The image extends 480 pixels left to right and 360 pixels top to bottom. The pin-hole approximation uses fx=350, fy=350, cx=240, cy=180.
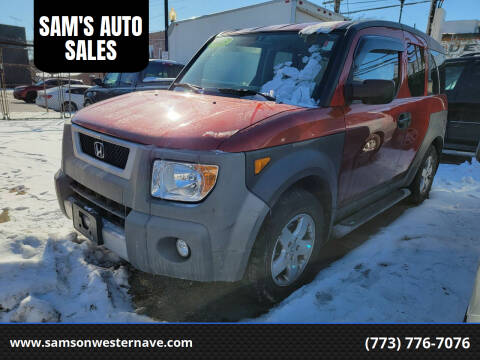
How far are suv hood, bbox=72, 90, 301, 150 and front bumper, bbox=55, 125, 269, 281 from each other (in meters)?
0.07

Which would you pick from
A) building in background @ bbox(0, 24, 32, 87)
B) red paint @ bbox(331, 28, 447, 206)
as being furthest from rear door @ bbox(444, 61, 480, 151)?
building in background @ bbox(0, 24, 32, 87)

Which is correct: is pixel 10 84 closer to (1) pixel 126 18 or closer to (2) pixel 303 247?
(1) pixel 126 18

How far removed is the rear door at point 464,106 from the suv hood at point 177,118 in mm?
5465

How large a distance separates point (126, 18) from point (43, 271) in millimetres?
3466

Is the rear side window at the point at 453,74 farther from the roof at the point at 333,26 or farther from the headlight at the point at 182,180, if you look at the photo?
the headlight at the point at 182,180

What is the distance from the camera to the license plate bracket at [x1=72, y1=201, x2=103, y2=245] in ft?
6.95

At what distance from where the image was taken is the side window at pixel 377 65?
272cm

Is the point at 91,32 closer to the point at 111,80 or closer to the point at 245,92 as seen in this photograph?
the point at 245,92

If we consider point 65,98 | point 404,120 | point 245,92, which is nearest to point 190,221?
point 245,92

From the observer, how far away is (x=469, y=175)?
5602 mm

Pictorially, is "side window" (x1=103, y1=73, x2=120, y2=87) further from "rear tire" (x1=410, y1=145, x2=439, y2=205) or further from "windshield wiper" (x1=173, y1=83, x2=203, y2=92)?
"rear tire" (x1=410, y1=145, x2=439, y2=205)

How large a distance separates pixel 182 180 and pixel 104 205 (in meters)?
0.65

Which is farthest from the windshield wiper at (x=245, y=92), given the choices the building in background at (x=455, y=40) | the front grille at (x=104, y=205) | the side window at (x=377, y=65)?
the building in background at (x=455, y=40)

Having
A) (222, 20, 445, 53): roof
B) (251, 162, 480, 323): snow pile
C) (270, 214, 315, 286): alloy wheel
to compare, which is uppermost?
(222, 20, 445, 53): roof
